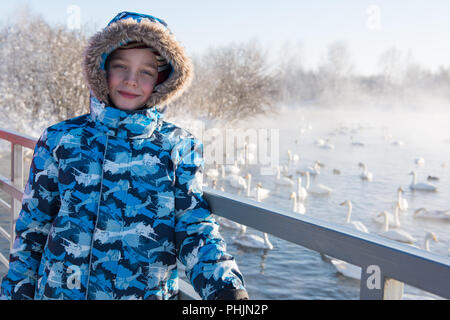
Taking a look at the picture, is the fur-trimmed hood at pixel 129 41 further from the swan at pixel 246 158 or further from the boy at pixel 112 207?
the swan at pixel 246 158

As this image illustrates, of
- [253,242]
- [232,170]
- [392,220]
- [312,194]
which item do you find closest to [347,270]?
[253,242]

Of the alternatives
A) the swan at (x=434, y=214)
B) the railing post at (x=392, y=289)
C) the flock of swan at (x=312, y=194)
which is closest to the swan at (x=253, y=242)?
the flock of swan at (x=312, y=194)

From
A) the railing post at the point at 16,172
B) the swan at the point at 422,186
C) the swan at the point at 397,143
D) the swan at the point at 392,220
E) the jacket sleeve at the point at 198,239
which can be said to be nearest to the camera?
Answer: the jacket sleeve at the point at 198,239

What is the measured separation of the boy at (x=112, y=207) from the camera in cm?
143

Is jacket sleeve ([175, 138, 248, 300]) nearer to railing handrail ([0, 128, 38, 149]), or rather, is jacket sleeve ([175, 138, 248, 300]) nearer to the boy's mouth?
the boy's mouth

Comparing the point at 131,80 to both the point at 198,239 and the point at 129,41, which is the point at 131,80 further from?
the point at 198,239

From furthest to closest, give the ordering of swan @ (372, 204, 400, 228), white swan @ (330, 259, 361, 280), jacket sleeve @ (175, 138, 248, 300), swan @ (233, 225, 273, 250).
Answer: swan @ (372, 204, 400, 228), swan @ (233, 225, 273, 250), white swan @ (330, 259, 361, 280), jacket sleeve @ (175, 138, 248, 300)

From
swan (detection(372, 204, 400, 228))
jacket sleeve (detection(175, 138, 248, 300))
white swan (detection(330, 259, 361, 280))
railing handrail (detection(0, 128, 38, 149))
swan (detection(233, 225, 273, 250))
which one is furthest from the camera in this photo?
swan (detection(372, 204, 400, 228))

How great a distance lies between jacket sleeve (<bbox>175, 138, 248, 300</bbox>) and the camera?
125 centimetres

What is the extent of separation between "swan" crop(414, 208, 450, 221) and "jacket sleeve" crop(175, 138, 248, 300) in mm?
12100

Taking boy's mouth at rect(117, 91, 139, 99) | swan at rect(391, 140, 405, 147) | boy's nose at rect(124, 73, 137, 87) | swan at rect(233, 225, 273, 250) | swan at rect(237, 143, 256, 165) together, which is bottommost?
swan at rect(233, 225, 273, 250)

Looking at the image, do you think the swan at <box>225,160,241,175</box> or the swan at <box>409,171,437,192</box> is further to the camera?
the swan at <box>225,160,241,175</box>

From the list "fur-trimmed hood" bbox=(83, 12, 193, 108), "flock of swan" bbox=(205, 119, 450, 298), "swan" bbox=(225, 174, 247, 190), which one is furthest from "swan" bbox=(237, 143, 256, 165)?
"fur-trimmed hood" bbox=(83, 12, 193, 108)
